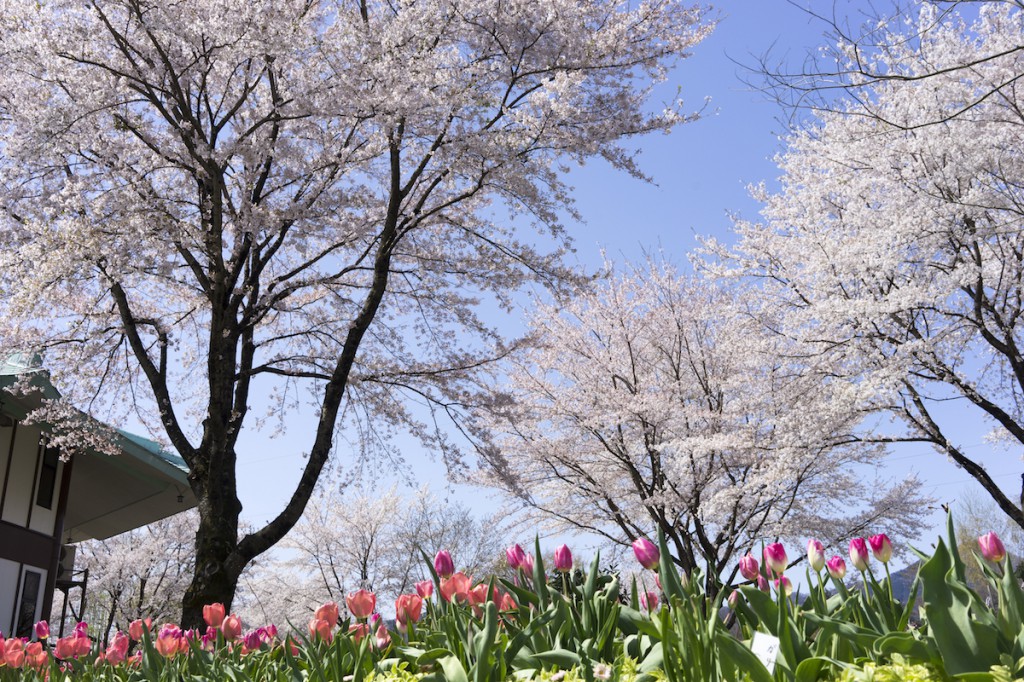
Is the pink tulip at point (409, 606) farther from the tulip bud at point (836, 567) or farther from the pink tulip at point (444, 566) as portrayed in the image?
the tulip bud at point (836, 567)

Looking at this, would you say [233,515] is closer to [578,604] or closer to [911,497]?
[578,604]

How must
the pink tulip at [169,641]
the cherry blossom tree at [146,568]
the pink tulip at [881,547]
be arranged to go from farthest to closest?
the cherry blossom tree at [146,568] < the pink tulip at [169,641] < the pink tulip at [881,547]

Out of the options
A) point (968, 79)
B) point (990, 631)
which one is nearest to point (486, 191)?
point (968, 79)

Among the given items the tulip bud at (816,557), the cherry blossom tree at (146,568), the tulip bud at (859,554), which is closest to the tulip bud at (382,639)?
the tulip bud at (816,557)

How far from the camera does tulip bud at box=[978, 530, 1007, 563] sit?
5.86ft

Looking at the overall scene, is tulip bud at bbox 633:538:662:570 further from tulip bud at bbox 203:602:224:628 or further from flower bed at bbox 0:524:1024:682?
tulip bud at bbox 203:602:224:628

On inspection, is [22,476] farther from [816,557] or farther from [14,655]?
[816,557]

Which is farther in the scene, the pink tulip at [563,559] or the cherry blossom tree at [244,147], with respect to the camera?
the cherry blossom tree at [244,147]

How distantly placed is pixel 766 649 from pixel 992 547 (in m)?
0.58

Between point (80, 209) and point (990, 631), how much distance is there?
9.53 meters

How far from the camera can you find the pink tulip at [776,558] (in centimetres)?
204

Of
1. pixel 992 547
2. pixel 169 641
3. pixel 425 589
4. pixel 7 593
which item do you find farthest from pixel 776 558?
pixel 7 593

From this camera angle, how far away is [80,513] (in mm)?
16422

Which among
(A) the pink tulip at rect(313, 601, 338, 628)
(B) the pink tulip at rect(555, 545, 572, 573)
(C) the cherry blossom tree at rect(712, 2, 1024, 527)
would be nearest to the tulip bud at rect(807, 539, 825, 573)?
(B) the pink tulip at rect(555, 545, 572, 573)
